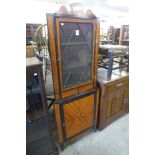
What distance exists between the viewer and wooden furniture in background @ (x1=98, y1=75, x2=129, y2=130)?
1.71m

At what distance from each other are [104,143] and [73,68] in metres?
1.17

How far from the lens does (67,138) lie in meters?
1.63

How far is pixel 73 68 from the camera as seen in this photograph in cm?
142

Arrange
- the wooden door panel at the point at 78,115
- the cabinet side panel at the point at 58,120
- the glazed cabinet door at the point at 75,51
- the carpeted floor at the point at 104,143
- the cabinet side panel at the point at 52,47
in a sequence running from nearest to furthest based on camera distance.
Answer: the cabinet side panel at the point at 52,47
the glazed cabinet door at the point at 75,51
the cabinet side panel at the point at 58,120
the wooden door panel at the point at 78,115
the carpeted floor at the point at 104,143

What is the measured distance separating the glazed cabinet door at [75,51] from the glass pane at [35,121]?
11.2 inches

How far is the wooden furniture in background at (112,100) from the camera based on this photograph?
1.71 meters

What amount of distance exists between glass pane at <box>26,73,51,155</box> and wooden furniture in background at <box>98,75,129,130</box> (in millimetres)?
801

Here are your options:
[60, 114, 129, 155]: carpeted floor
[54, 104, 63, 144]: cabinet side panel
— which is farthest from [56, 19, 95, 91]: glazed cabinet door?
[60, 114, 129, 155]: carpeted floor

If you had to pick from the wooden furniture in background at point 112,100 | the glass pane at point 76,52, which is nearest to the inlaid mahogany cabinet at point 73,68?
the glass pane at point 76,52

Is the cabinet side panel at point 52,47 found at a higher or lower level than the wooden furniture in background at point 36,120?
higher

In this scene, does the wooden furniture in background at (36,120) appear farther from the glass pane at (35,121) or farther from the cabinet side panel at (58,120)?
the cabinet side panel at (58,120)
